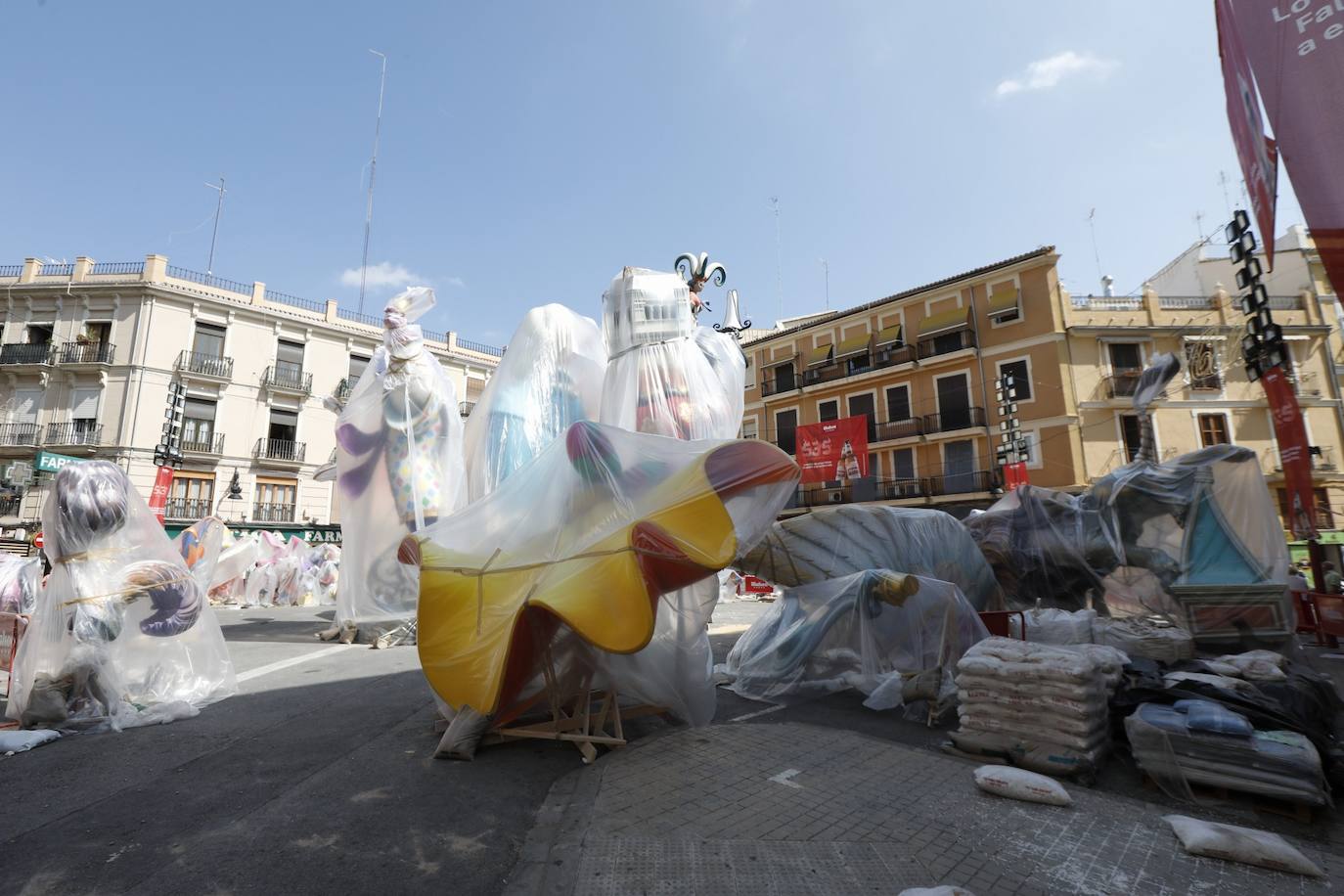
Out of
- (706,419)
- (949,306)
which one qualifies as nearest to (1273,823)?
(706,419)

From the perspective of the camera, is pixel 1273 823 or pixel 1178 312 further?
pixel 1178 312

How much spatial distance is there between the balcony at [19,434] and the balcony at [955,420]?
1391 inches

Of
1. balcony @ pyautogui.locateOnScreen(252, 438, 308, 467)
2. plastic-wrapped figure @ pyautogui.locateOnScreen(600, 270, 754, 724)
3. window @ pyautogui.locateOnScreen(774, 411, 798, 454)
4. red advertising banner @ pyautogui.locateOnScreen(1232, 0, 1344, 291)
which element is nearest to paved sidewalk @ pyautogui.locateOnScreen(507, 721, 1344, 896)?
plastic-wrapped figure @ pyautogui.locateOnScreen(600, 270, 754, 724)

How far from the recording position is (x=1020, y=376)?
81.0 ft

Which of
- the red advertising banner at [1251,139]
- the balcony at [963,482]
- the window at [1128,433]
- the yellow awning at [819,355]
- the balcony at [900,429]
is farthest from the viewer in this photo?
the yellow awning at [819,355]

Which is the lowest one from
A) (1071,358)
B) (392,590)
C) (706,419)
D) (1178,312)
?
(392,590)

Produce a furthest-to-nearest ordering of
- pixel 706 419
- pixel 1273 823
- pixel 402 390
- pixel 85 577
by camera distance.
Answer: pixel 402 390, pixel 706 419, pixel 85 577, pixel 1273 823

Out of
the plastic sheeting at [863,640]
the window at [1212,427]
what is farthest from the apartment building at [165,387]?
the window at [1212,427]

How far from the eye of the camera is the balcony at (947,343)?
2589cm

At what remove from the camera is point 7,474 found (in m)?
22.4

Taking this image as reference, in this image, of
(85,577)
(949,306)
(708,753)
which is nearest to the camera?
(708,753)

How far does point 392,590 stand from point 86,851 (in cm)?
628

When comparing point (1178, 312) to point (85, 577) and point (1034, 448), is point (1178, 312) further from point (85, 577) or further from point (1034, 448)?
point (85, 577)

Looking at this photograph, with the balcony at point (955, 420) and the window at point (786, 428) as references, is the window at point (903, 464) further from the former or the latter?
the window at point (786, 428)
